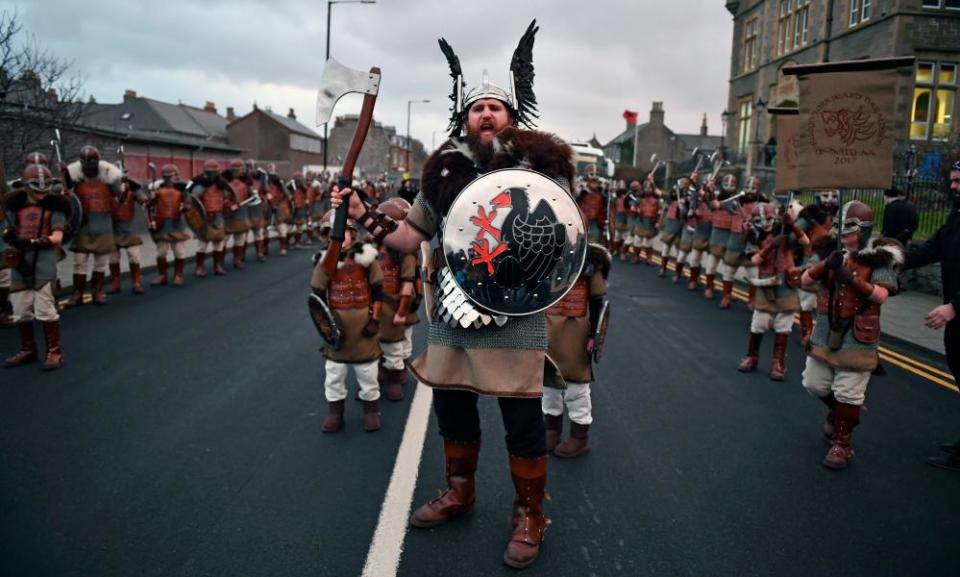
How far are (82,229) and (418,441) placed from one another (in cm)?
742

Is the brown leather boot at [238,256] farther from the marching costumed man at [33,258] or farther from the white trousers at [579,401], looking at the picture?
the white trousers at [579,401]

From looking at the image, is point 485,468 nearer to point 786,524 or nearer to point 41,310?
point 786,524

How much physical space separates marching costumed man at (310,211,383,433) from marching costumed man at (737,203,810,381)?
4.06 metres

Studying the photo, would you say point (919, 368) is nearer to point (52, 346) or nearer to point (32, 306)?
point (52, 346)

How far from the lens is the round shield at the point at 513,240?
287 cm

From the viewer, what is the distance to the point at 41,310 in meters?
6.43

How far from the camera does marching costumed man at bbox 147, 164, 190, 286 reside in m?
11.7

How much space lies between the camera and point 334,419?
498 centimetres

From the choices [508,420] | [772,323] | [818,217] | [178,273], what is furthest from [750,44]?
[508,420]

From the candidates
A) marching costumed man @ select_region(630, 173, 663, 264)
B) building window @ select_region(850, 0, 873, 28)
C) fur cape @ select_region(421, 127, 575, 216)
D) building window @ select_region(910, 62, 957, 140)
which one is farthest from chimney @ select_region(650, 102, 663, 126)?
fur cape @ select_region(421, 127, 575, 216)

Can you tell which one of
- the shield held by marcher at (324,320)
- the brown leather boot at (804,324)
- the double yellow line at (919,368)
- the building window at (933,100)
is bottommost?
the double yellow line at (919,368)

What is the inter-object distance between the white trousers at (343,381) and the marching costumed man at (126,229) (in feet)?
22.4

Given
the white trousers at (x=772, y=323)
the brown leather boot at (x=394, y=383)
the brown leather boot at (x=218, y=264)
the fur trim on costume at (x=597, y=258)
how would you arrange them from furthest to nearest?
the brown leather boot at (x=218, y=264)
the white trousers at (x=772, y=323)
the brown leather boot at (x=394, y=383)
the fur trim on costume at (x=597, y=258)

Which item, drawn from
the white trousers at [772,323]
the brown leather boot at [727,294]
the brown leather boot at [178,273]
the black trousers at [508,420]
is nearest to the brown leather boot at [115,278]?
the brown leather boot at [178,273]
